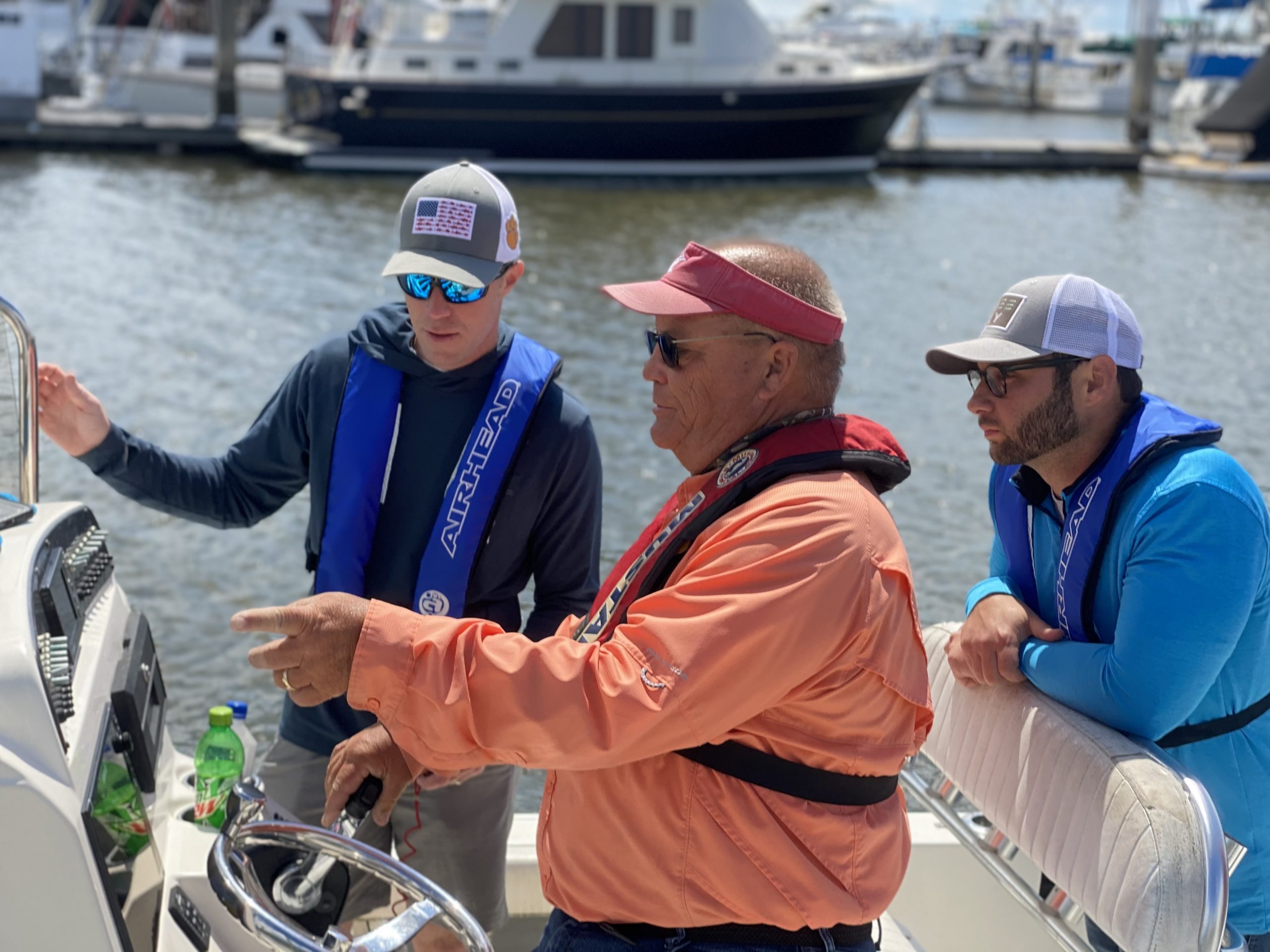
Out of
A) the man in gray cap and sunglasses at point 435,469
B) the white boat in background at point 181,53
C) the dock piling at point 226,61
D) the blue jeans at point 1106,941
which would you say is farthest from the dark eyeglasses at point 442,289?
the dock piling at point 226,61

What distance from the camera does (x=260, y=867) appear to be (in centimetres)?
186

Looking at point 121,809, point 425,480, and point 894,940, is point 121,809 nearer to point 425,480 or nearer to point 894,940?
point 425,480

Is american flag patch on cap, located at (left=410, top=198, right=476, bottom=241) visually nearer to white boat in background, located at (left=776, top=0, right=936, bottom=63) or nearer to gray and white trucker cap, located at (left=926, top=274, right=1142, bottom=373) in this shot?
gray and white trucker cap, located at (left=926, top=274, right=1142, bottom=373)

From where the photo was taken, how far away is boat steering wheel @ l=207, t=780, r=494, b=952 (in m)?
1.51

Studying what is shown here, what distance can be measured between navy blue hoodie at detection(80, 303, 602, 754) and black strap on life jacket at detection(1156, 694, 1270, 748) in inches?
43.3

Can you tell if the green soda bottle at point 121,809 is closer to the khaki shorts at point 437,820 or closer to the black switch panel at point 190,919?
the black switch panel at point 190,919

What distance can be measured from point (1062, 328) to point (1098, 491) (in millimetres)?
290

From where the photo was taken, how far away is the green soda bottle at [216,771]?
8.24 feet

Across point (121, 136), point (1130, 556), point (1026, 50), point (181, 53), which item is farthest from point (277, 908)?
point (1026, 50)

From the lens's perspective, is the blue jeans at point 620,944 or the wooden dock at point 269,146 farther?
the wooden dock at point 269,146

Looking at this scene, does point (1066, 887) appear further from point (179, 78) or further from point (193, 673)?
point (179, 78)

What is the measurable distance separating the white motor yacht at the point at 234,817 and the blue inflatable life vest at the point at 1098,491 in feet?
0.62

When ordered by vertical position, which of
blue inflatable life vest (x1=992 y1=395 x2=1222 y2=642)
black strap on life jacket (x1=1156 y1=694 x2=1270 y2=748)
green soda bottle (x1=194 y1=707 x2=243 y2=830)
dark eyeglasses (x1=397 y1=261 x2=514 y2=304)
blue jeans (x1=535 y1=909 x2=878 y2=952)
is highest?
dark eyeglasses (x1=397 y1=261 x2=514 y2=304)

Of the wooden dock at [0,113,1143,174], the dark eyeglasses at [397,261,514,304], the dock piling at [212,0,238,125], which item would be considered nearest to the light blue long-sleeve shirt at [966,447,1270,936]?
the dark eyeglasses at [397,261,514,304]
